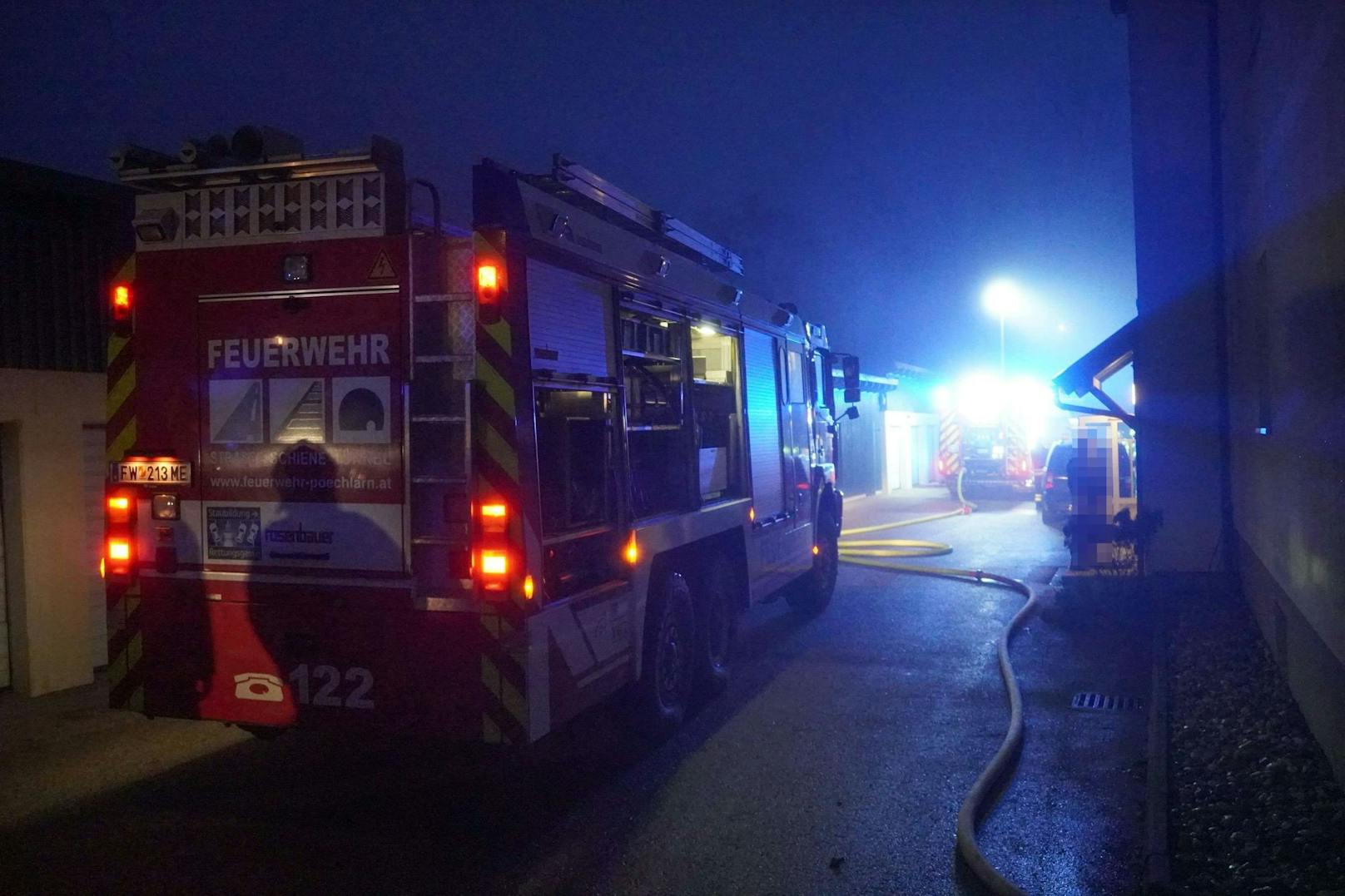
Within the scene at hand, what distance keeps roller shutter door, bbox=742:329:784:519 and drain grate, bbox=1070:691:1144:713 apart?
284 cm

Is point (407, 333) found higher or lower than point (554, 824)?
higher

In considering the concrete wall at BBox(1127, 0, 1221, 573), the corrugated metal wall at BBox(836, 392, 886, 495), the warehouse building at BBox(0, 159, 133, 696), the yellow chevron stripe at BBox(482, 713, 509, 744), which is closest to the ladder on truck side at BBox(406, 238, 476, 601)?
the yellow chevron stripe at BBox(482, 713, 509, 744)

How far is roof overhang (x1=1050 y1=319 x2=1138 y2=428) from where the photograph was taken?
40.0 feet

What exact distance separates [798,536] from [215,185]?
20.9 ft

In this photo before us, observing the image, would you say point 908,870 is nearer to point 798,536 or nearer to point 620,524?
point 620,524

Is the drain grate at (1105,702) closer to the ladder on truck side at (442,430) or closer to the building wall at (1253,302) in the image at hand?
the building wall at (1253,302)

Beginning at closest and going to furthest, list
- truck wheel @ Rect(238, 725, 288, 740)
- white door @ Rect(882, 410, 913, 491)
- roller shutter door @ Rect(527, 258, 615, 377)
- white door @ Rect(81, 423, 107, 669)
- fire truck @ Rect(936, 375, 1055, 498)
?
roller shutter door @ Rect(527, 258, 615, 377), truck wheel @ Rect(238, 725, 288, 740), white door @ Rect(81, 423, 107, 669), fire truck @ Rect(936, 375, 1055, 498), white door @ Rect(882, 410, 913, 491)

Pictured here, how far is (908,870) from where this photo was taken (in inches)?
176

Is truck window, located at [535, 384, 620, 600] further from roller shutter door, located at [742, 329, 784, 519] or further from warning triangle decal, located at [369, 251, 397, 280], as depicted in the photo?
roller shutter door, located at [742, 329, 784, 519]

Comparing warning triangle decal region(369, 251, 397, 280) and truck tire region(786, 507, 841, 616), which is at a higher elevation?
warning triangle decal region(369, 251, 397, 280)

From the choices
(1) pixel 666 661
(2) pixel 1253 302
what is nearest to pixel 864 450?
(2) pixel 1253 302

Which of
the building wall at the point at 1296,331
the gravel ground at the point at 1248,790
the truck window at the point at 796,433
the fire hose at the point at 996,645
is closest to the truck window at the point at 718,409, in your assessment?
the truck window at the point at 796,433

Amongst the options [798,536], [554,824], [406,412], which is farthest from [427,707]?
[798,536]

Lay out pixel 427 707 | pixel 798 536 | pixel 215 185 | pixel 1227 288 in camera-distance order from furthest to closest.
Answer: pixel 1227 288 < pixel 798 536 < pixel 215 185 < pixel 427 707
